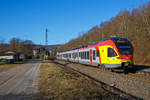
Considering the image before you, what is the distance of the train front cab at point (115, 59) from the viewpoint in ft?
45.3

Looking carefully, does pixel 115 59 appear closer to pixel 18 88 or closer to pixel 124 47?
pixel 124 47

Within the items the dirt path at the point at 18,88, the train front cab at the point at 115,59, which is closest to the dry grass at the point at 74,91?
the dirt path at the point at 18,88

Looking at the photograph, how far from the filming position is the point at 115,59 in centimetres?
1399

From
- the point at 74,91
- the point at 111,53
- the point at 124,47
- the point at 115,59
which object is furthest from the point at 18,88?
the point at 124,47

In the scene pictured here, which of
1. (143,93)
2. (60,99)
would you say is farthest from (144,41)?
(60,99)

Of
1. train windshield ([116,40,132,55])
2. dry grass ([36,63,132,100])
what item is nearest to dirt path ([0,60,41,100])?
dry grass ([36,63,132,100])

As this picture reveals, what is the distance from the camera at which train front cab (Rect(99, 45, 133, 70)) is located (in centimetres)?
1380

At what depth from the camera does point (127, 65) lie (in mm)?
13812

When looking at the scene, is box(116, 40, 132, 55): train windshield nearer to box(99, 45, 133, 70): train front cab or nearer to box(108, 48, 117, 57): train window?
box(99, 45, 133, 70): train front cab

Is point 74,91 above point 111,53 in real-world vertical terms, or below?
below

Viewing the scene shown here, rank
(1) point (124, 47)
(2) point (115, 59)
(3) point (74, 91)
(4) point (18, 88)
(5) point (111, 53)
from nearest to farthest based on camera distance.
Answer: (3) point (74, 91) → (4) point (18, 88) → (2) point (115, 59) → (1) point (124, 47) → (5) point (111, 53)

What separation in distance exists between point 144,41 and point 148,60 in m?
6.47

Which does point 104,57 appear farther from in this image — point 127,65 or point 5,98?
point 5,98

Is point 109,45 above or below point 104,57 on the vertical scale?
above
